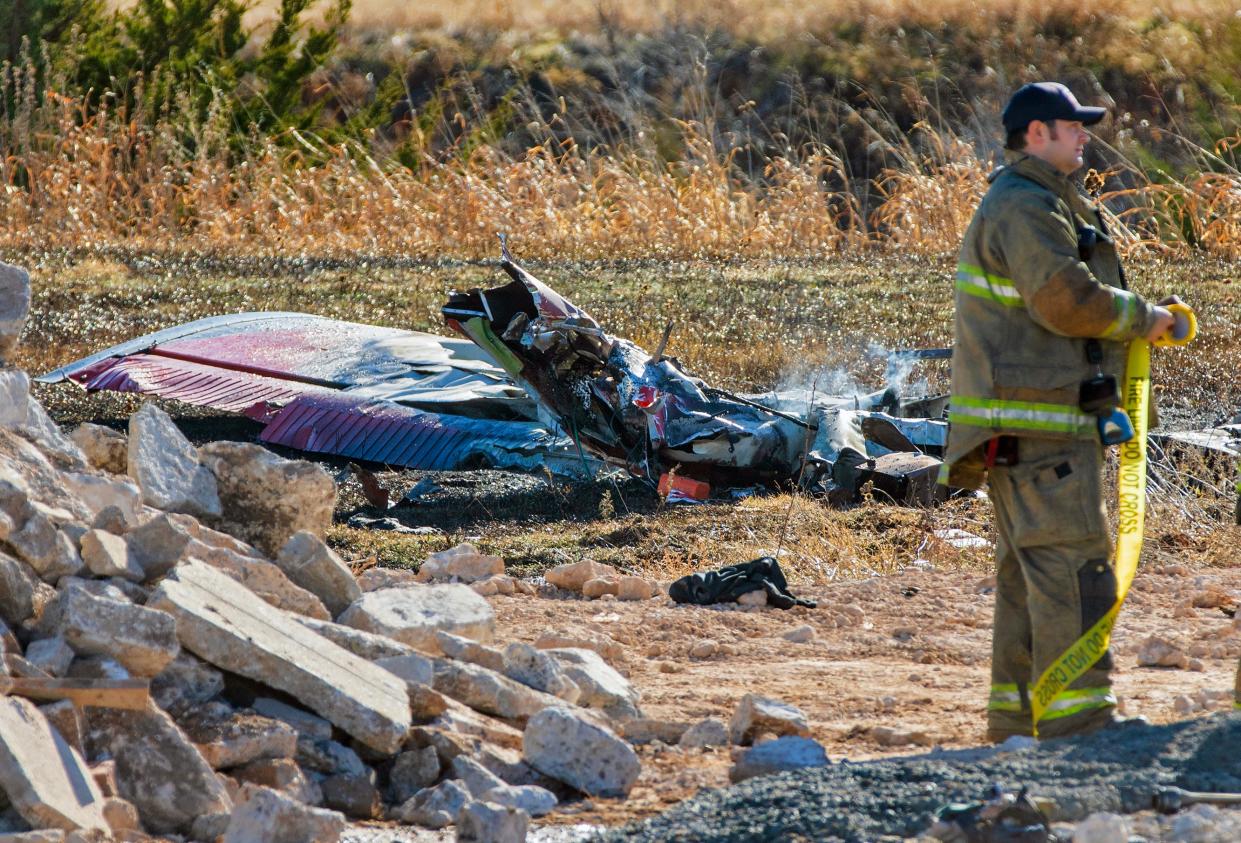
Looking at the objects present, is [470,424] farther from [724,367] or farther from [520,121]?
[520,121]

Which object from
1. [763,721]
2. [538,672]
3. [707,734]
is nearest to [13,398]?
[538,672]

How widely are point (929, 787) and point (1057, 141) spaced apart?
1.72 m

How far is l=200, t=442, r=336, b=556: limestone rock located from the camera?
5.32 metres

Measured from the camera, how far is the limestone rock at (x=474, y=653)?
4621mm

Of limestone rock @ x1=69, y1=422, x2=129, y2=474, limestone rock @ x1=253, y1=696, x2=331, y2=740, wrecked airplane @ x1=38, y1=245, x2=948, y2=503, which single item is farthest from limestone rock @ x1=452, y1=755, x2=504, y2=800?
wrecked airplane @ x1=38, y1=245, x2=948, y2=503

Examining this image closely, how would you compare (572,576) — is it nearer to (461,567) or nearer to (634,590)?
(634,590)

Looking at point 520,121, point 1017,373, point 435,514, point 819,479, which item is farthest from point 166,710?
point 520,121

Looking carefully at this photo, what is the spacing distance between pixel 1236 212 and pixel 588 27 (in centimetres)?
1730

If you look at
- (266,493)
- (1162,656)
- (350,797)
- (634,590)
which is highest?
(266,493)

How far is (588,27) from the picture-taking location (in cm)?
2964

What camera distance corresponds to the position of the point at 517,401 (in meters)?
9.08

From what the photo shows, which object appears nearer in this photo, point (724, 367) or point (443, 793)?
point (443, 793)

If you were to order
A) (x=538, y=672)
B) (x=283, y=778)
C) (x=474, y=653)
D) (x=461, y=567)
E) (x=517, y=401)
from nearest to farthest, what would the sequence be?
(x=283, y=778), (x=538, y=672), (x=474, y=653), (x=461, y=567), (x=517, y=401)

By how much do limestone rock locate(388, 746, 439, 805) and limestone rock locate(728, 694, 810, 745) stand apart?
0.84m
